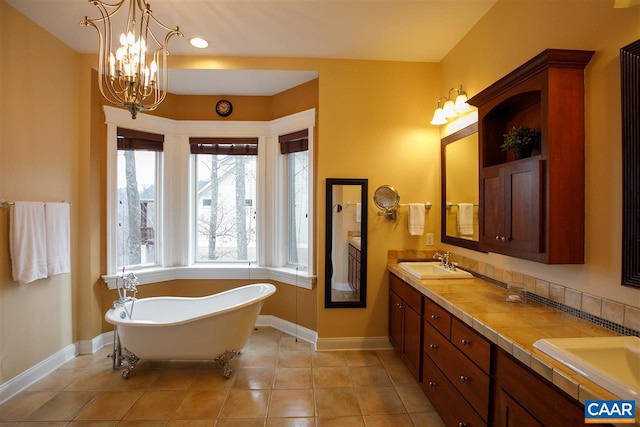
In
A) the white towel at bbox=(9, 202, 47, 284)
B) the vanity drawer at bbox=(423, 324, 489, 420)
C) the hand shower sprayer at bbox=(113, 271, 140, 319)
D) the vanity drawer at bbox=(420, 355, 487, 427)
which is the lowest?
the vanity drawer at bbox=(420, 355, 487, 427)

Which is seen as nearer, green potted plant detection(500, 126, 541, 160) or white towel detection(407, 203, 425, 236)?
green potted plant detection(500, 126, 541, 160)

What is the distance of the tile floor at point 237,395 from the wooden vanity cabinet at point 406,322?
201 millimetres

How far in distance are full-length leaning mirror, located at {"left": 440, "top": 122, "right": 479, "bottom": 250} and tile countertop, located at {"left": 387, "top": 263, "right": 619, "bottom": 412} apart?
0.53 m

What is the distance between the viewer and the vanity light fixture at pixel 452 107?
2.41m

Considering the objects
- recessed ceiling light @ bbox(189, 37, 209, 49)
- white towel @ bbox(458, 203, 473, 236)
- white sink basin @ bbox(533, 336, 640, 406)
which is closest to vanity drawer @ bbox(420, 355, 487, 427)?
white sink basin @ bbox(533, 336, 640, 406)

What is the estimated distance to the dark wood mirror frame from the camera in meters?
1.23

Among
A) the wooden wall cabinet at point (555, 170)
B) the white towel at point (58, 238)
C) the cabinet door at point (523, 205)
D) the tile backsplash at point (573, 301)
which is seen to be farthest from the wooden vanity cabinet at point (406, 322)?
the white towel at point (58, 238)

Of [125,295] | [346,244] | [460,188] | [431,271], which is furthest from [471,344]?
[125,295]

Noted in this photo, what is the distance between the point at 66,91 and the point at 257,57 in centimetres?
179

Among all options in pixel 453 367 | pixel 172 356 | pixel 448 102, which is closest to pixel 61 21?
pixel 172 356

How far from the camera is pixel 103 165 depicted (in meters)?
2.99

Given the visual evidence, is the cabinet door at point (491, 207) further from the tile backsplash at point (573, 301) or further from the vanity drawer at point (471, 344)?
the vanity drawer at point (471, 344)

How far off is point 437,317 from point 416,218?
1.16 meters

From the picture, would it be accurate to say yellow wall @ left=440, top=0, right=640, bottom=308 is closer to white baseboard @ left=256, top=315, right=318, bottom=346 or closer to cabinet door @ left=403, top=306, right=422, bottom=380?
cabinet door @ left=403, top=306, right=422, bottom=380
